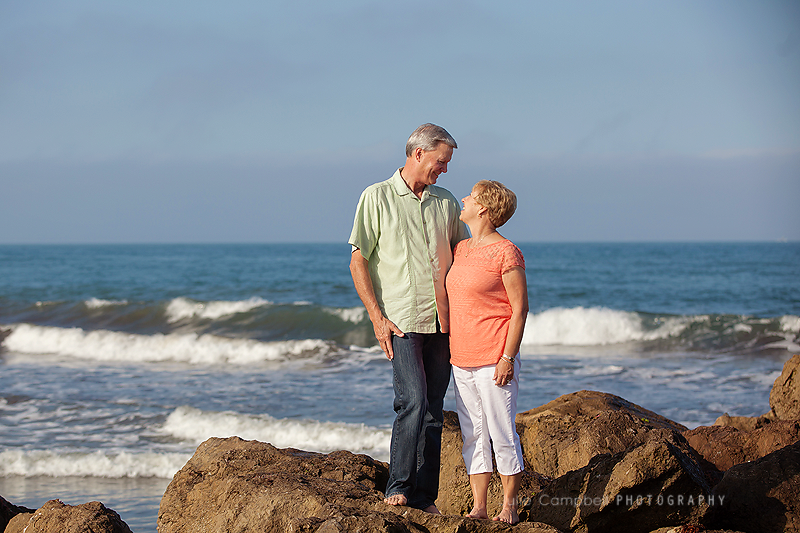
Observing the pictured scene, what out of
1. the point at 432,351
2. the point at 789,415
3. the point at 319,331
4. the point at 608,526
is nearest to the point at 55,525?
the point at 432,351

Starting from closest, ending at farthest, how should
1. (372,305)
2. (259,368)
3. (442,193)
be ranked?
(372,305)
(442,193)
(259,368)

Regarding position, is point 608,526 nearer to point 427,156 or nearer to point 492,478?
point 492,478

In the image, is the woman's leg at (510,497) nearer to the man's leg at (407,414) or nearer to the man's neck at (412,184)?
the man's leg at (407,414)

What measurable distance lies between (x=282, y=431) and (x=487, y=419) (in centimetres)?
480

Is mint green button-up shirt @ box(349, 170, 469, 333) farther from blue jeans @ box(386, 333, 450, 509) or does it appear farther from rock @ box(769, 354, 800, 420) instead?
rock @ box(769, 354, 800, 420)

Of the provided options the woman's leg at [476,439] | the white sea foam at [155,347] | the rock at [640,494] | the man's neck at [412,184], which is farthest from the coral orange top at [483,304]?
the white sea foam at [155,347]

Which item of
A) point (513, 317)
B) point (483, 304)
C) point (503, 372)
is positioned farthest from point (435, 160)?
point (503, 372)

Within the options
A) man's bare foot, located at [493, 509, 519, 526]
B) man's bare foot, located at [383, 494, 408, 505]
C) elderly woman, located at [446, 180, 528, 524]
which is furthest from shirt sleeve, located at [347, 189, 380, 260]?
man's bare foot, located at [493, 509, 519, 526]

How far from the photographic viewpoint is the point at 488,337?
3.33 meters

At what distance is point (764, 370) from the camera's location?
1173 cm

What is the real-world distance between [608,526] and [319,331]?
47.6 feet

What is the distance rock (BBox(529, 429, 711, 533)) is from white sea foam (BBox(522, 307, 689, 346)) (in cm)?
1228

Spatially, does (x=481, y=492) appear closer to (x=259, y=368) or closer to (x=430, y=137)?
(x=430, y=137)

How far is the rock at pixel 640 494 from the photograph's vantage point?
3.24 m
